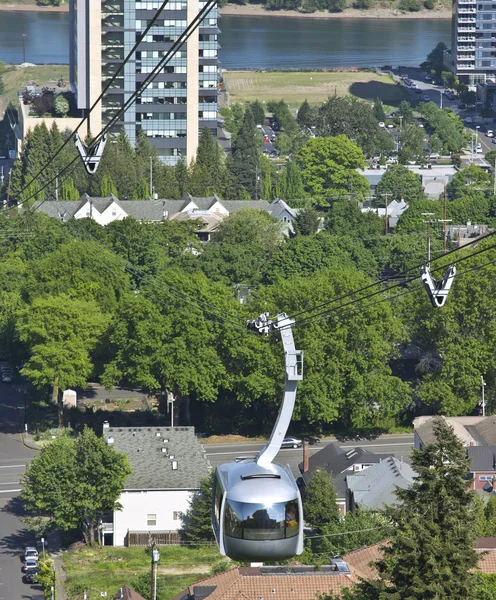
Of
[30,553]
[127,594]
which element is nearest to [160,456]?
[30,553]

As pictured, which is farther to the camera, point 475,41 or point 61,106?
point 475,41

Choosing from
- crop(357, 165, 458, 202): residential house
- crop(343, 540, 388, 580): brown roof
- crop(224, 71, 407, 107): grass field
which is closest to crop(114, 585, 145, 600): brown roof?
crop(343, 540, 388, 580): brown roof

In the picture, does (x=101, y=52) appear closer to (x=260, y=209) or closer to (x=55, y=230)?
(x=260, y=209)

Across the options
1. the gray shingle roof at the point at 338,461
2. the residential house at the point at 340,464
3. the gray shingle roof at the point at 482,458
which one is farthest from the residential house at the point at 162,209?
the gray shingle roof at the point at 482,458

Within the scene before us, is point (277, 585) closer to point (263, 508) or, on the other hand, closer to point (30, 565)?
point (30, 565)

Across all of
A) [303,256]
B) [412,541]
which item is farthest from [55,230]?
[412,541]

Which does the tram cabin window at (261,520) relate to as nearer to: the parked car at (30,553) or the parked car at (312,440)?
the parked car at (30,553)
